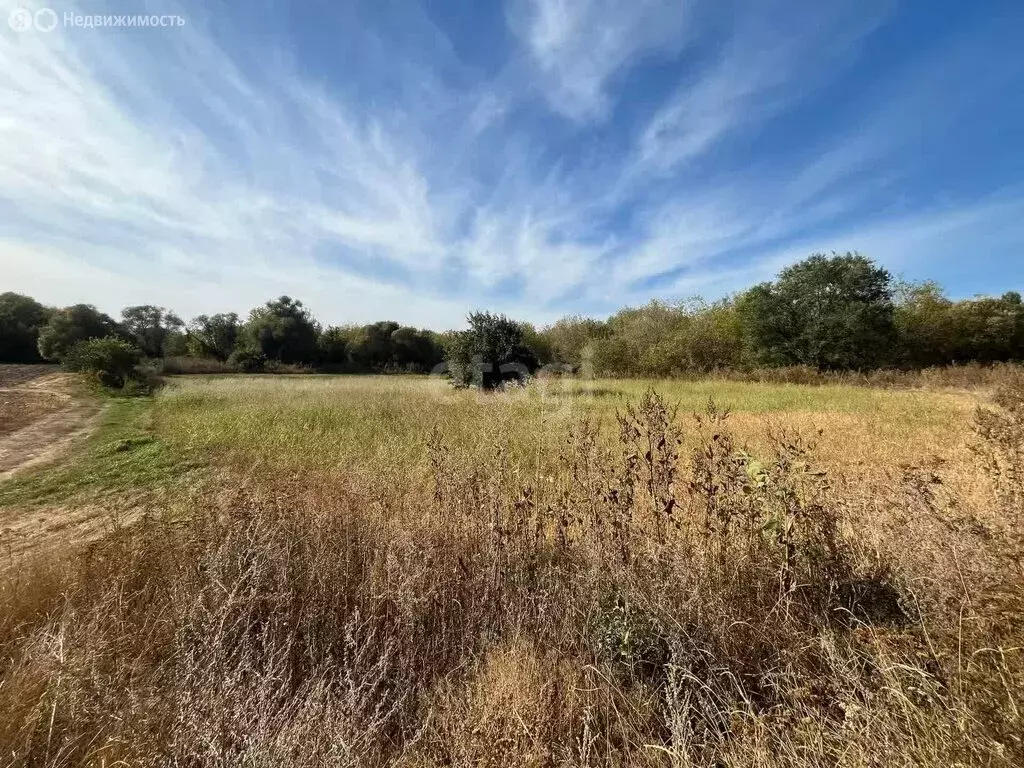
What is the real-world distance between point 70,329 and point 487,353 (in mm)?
24544

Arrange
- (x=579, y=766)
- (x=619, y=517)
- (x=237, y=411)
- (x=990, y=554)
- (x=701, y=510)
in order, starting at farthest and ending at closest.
A: (x=237, y=411)
(x=701, y=510)
(x=619, y=517)
(x=990, y=554)
(x=579, y=766)

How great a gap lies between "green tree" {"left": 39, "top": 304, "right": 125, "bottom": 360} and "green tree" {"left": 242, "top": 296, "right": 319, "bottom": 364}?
37.1 ft

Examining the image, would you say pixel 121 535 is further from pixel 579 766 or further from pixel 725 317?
pixel 725 317

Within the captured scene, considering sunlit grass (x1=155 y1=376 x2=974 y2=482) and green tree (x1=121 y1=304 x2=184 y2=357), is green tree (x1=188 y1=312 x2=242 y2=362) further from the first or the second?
sunlit grass (x1=155 y1=376 x2=974 y2=482)

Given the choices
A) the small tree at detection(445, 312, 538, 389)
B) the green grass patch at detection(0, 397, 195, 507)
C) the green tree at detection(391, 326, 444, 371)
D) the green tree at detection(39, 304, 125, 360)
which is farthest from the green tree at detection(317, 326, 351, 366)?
the green grass patch at detection(0, 397, 195, 507)

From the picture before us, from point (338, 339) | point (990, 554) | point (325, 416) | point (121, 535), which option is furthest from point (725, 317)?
point (338, 339)

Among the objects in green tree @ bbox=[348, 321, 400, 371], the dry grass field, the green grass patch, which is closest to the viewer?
the dry grass field

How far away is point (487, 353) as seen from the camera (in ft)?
47.2

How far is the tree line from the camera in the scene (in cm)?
2128

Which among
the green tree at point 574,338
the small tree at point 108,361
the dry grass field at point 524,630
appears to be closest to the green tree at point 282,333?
the small tree at point 108,361

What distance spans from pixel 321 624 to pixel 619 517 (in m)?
2.13

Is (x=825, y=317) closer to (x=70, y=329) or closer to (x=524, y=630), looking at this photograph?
(x=524, y=630)

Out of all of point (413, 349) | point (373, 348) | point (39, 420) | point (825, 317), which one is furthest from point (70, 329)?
point (825, 317)

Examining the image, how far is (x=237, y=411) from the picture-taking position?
36.9ft
